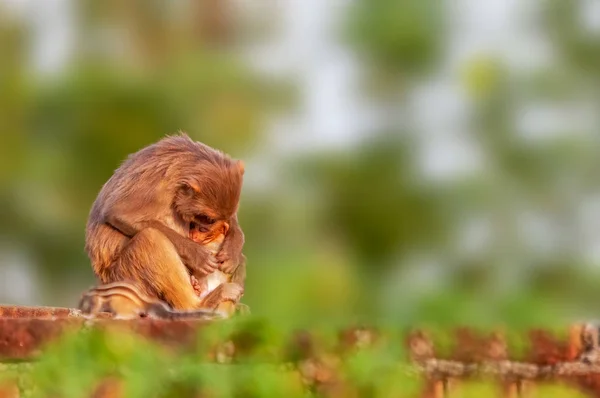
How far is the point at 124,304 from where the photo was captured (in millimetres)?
2236

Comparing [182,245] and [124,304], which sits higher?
[182,245]

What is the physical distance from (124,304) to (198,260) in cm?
57

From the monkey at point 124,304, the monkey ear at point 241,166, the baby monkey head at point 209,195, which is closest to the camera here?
the monkey at point 124,304

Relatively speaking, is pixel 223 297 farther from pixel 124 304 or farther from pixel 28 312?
pixel 28 312

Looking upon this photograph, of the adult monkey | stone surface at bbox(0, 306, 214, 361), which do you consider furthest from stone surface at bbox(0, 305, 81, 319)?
stone surface at bbox(0, 306, 214, 361)

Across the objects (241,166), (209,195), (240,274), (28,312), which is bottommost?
(28,312)

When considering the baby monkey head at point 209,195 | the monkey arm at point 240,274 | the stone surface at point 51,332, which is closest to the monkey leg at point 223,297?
the monkey arm at point 240,274

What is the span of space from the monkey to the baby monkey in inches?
15.4

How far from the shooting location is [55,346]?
124 cm

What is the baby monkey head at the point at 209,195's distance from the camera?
113 inches

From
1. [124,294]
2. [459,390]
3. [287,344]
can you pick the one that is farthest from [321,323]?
[124,294]

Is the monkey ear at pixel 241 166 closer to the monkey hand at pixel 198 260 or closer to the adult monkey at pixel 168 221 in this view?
the adult monkey at pixel 168 221

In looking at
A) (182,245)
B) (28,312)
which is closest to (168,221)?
(182,245)

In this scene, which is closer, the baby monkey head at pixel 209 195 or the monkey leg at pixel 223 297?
the monkey leg at pixel 223 297
